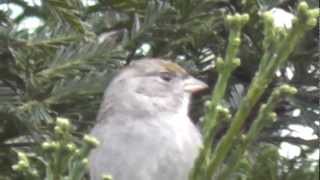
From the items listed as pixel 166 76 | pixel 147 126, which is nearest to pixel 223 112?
pixel 147 126

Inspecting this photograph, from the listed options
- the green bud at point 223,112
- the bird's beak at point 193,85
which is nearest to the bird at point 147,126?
the bird's beak at point 193,85

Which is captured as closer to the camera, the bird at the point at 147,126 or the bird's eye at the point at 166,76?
the bird at the point at 147,126

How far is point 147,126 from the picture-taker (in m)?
2.35

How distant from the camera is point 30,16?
93.9 inches

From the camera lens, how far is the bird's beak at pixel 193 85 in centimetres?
227

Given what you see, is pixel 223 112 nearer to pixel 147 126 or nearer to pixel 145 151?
pixel 145 151

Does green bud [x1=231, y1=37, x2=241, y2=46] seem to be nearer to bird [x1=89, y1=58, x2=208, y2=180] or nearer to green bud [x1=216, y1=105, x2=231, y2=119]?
green bud [x1=216, y1=105, x2=231, y2=119]

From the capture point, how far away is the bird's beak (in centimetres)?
227

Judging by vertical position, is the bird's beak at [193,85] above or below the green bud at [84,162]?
below

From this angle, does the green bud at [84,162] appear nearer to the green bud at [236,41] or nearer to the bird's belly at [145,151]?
the green bud at [236,41]

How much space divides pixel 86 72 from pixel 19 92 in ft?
0.51

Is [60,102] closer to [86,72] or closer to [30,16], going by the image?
[86,72]

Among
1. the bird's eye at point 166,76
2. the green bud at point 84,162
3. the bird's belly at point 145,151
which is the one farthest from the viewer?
the bird's eye at point 166,76

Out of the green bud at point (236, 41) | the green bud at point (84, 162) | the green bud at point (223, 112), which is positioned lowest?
the green bud at point (84, 162)
